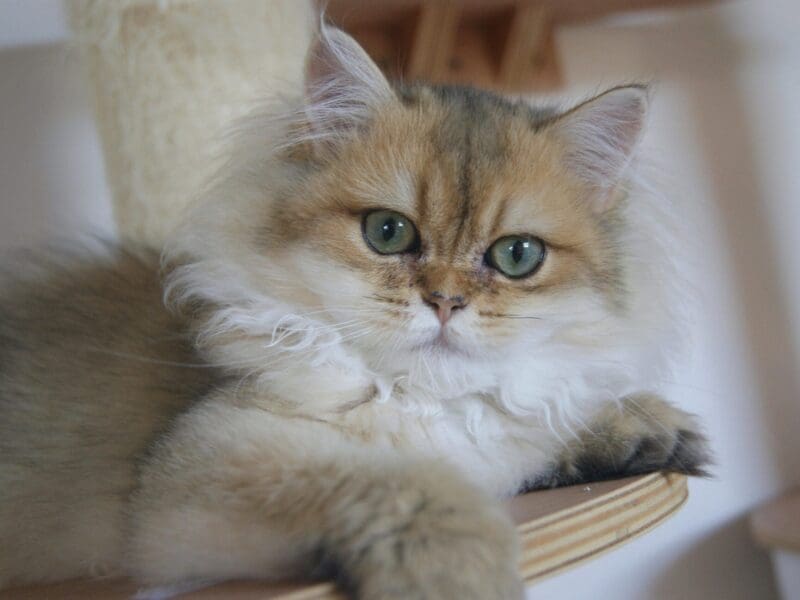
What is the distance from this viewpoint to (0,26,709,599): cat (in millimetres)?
852

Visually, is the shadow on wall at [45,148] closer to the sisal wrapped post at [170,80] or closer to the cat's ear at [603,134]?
the sisal wrapped post at [170,80]

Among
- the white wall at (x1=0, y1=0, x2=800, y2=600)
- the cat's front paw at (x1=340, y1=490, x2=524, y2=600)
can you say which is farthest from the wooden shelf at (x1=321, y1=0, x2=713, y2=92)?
the cat's front paw at (x1=340, y1=490, x2=524, y2=600)

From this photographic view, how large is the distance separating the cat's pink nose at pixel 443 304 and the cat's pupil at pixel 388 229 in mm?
95

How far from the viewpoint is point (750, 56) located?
2146mm

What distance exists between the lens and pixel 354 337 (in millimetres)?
900

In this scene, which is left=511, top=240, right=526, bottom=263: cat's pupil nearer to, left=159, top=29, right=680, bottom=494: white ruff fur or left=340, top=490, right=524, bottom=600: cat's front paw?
left=159, top=29, right=680, bottom=494: white ruff fur

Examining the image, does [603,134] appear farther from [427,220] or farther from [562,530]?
[562,530]

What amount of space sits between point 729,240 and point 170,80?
5.08 feet

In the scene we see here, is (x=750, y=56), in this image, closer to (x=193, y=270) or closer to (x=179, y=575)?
(x=193, y=270)

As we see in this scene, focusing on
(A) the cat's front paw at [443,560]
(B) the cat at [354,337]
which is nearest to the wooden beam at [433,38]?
(B) the cat at [354,337]

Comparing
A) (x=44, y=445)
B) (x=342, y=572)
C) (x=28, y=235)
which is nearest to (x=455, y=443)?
(x=342, y=572)

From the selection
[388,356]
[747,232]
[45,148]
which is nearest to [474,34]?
[747,232]

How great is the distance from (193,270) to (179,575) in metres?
0.41

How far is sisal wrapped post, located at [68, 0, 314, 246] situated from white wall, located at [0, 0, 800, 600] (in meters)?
1.00
